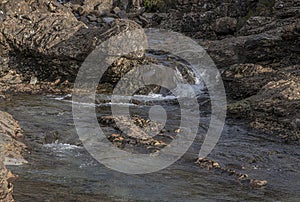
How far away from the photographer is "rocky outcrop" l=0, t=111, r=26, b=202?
21.6 feet

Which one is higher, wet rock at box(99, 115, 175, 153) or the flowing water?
wet rock at box(99, 115, 175, 153)

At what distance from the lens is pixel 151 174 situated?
29.3 ft

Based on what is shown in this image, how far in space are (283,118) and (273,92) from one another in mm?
1326

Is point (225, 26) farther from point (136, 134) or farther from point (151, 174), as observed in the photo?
point (151, 174)

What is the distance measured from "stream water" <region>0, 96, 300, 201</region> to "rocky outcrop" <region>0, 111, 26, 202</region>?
203 mm

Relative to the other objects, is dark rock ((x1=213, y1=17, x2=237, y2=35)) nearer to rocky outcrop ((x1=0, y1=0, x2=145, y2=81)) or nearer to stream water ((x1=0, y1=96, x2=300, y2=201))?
rocky outcrop ((x1=0, y1=0, x2=145, y2=81))

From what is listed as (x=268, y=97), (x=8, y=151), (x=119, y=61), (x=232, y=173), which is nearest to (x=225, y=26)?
(x=119, y=61)

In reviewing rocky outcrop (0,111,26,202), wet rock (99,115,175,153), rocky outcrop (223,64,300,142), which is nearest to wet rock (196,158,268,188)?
wet rock (99,115,175,153)

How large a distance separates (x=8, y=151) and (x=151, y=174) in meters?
2.65

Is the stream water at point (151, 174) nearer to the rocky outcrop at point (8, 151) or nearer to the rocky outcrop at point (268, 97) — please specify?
the rocky outcrop at point (8, 151)

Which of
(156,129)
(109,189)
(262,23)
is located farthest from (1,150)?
(262,23)

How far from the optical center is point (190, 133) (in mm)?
12445

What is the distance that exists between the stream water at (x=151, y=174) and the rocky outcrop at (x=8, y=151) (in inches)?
8.0

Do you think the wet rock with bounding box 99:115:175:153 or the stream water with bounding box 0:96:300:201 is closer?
the stream water with bounding box 0:96:300:201
